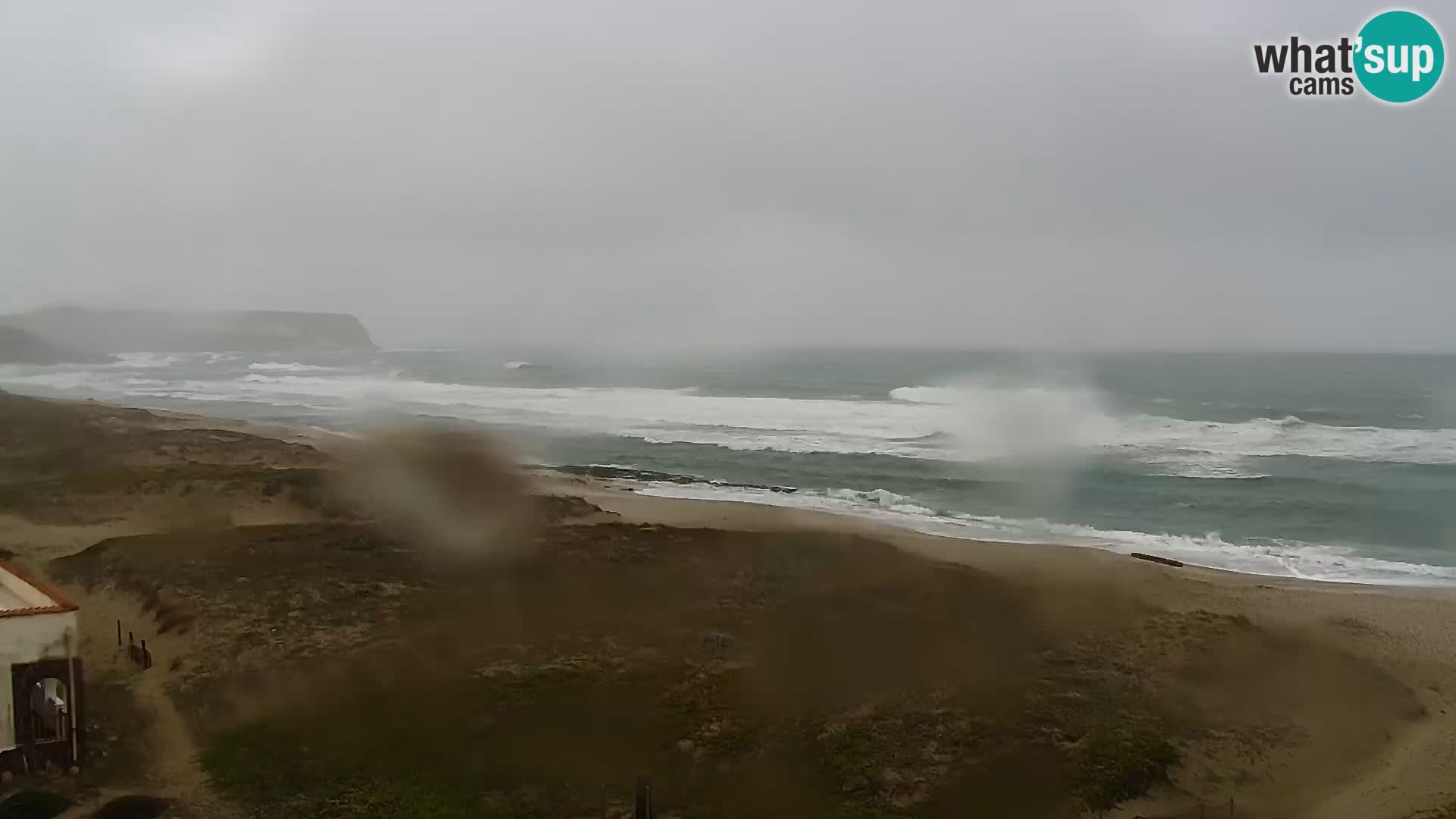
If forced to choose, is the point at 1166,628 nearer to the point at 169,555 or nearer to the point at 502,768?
the point at 502,768

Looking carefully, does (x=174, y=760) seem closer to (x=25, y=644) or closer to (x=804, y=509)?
(x=25, y=644)

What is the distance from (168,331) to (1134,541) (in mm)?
120711

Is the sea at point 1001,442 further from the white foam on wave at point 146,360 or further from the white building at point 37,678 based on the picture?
the white building at point 37,678

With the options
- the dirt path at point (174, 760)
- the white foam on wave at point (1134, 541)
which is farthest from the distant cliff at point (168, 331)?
the dirt path at point (174, 760)

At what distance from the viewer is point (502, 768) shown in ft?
30.5

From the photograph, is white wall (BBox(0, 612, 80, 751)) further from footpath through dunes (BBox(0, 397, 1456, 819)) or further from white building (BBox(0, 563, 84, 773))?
footpath through dunes (BBox(0, 397, 1456, 819))

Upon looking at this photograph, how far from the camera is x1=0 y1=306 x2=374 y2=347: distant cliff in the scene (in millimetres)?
104750

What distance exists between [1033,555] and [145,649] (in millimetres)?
14674

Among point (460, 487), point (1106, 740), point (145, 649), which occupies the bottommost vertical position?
point (1106, 740)

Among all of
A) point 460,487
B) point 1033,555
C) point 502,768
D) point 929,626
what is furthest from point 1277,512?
point 502,768

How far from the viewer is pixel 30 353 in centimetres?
7288

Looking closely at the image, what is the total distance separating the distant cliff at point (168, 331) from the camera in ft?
344

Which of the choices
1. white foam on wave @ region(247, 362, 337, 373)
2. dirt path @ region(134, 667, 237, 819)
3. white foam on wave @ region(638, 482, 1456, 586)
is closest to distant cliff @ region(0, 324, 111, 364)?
white foam on wave @ region(247, 362, 337, 373)

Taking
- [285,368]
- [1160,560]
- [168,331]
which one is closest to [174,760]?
[1160,560]
